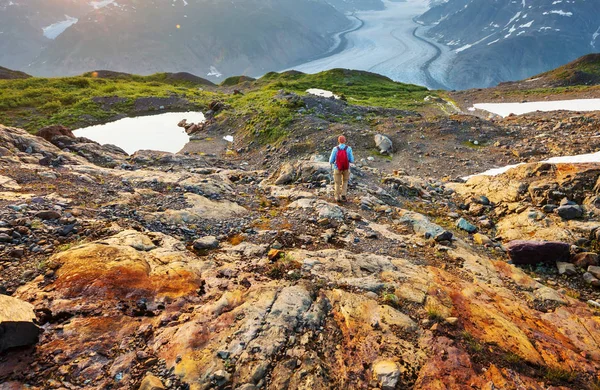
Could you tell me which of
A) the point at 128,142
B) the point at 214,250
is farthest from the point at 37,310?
the point at 128,142

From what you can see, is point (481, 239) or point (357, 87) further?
point (357, 87)

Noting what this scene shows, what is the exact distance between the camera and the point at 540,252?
29.2ft

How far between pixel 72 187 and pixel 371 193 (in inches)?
460

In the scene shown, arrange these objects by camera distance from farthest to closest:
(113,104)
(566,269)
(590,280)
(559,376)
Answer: (113,104), (566,269), (590,280), (559,376)

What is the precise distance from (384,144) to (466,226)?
11.7 m

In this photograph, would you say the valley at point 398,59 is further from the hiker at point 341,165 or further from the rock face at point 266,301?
the rock face at point 266,301

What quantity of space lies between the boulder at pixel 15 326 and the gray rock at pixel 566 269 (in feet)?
39.9

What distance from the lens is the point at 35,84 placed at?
4450cm

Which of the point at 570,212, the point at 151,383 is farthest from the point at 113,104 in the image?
the point at 570,212

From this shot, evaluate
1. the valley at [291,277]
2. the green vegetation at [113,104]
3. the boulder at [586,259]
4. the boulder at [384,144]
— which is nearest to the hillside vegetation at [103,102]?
the green vegetation at [113,104]

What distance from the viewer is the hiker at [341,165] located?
11664 millimetres

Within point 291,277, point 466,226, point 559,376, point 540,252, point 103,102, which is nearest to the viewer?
point 559,376

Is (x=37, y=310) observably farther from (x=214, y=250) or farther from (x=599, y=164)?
(x=599, y=164)

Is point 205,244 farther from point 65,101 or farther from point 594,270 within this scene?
point 65,101
